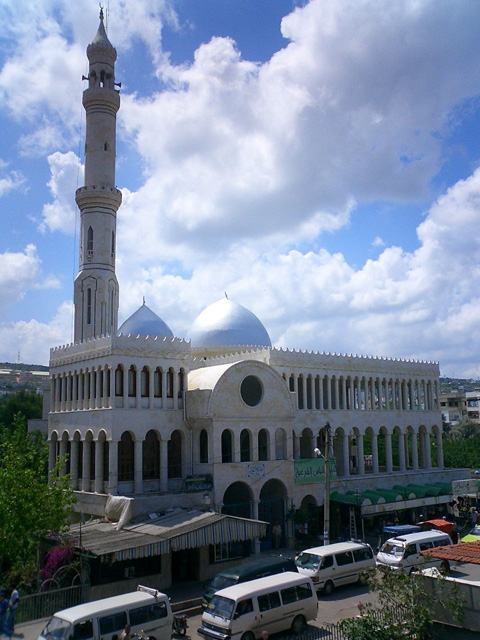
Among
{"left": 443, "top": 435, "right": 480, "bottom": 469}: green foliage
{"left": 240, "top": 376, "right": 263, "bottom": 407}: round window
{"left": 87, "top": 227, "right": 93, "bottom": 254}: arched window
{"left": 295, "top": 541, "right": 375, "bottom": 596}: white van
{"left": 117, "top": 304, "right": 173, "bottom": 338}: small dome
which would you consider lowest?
{"left": 295, "top": 541, "right": 375, "bottom": 596}: white van

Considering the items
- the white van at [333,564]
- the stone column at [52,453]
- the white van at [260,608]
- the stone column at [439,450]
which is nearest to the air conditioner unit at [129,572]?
the white van at [333,564]

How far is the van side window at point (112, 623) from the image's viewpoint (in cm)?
1750

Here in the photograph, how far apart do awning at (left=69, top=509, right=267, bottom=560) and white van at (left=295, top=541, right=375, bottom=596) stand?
370 centimetres

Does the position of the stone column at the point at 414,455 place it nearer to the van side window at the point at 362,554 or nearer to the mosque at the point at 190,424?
the mosque at the point at 190,424

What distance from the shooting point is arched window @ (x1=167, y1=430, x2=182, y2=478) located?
38094 mm

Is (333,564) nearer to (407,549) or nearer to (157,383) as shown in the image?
(407,549)

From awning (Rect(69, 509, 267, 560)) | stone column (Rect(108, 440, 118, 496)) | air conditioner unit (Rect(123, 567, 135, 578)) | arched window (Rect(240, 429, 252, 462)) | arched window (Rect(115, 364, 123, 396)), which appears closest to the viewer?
awning (Rect(69, 509, 267, 560))

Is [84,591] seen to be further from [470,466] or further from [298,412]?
[470,466]

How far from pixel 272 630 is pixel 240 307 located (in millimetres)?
34229

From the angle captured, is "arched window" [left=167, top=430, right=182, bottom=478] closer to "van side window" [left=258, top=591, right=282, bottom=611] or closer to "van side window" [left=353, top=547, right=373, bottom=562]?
"van side window" [left=353, top=547, right=373, bottom=562]

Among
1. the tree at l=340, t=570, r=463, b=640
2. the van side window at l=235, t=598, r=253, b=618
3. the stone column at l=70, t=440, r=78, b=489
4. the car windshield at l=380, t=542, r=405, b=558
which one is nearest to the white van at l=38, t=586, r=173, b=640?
the van side window at l=235, t=598, r=253, b=618

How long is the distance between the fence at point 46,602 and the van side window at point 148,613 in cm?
561

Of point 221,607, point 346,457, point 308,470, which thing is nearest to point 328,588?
point 221,607

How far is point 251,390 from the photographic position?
38844 mm
